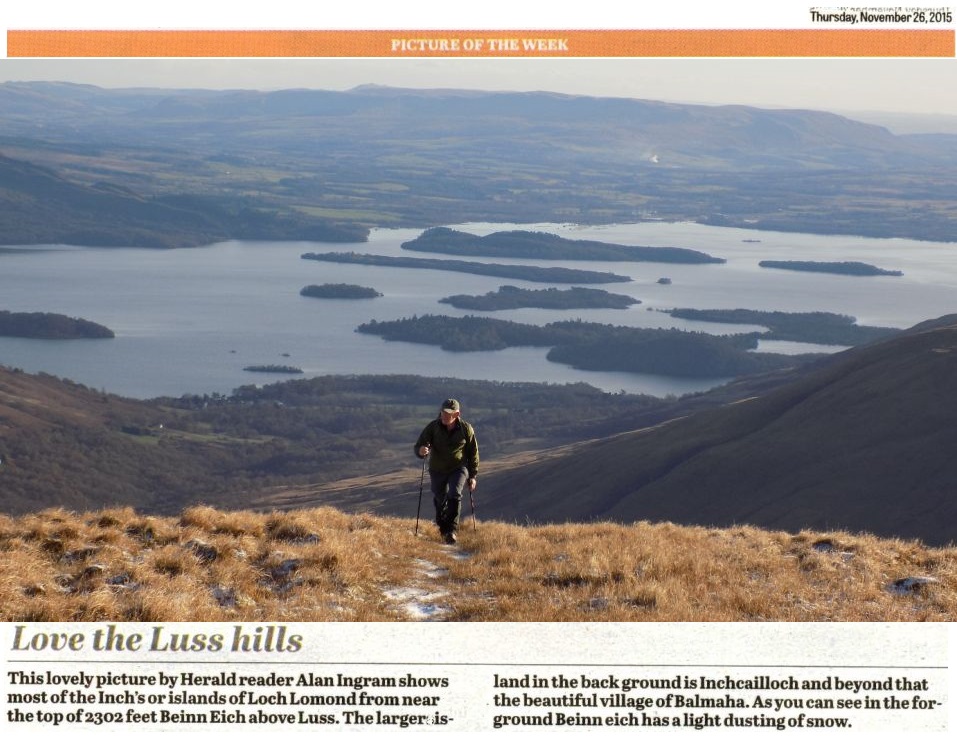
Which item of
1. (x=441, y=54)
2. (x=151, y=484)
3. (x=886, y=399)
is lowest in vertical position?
(x=151, y=484)

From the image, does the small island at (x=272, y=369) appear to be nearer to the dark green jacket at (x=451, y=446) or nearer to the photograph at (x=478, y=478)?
the photograph at (x=478, y=478)

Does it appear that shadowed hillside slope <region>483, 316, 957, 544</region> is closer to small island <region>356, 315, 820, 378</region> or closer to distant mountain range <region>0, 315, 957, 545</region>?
distant mountain range <region>0, 315, 957, 545</region>

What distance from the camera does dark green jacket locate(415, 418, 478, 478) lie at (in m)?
15.8

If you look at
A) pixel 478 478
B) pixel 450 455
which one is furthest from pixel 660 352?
pixel 450 455

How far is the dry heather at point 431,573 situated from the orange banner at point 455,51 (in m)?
5.37

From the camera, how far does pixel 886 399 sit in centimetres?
6191

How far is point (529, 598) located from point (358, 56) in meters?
5.92

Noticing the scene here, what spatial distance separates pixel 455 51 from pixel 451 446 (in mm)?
5437

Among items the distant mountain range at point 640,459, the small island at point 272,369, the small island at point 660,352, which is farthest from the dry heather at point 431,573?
the small island at point 660,352

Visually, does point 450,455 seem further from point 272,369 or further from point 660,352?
point 660,352

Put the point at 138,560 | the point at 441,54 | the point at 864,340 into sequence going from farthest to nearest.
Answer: the point at 864,340 < the point at 138,560 < the point at 441,54
